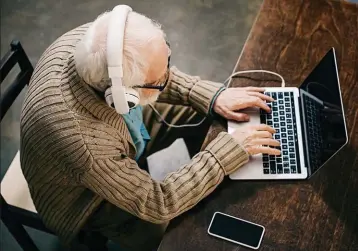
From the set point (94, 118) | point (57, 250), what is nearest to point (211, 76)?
point (57, 250)

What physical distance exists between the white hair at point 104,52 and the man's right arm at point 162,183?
21 cm

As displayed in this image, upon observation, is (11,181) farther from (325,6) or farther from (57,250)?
(325,6)

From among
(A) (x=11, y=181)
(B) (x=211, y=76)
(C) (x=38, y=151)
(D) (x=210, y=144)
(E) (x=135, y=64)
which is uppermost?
(E) (x=135, y=64)

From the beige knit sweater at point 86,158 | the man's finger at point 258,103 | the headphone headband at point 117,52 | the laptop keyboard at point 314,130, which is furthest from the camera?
the man's finger at point 258,103

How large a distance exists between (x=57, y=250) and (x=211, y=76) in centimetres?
104

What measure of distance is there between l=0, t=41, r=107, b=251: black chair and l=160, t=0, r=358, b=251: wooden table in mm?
434

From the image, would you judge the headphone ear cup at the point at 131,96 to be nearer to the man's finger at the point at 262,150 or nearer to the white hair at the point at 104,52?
the white hair at the point at 104,52

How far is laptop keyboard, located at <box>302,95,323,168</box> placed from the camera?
1337mm

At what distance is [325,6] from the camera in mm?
1641

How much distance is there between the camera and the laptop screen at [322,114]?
1.30m

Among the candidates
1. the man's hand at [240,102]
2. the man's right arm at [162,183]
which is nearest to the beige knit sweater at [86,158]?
the man's right arm at [162,183]

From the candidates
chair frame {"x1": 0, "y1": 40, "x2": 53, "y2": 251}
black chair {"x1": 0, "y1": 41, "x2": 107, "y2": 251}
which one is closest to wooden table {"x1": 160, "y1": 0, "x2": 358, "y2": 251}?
black chair {"x1": 0, "y1": 41, "x2": 107, "y2": 251}

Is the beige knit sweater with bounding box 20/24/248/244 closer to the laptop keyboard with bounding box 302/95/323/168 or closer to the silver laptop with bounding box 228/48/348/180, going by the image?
the silver laptop with bounding box 228/48/348/180

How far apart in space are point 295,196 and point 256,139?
18cm
